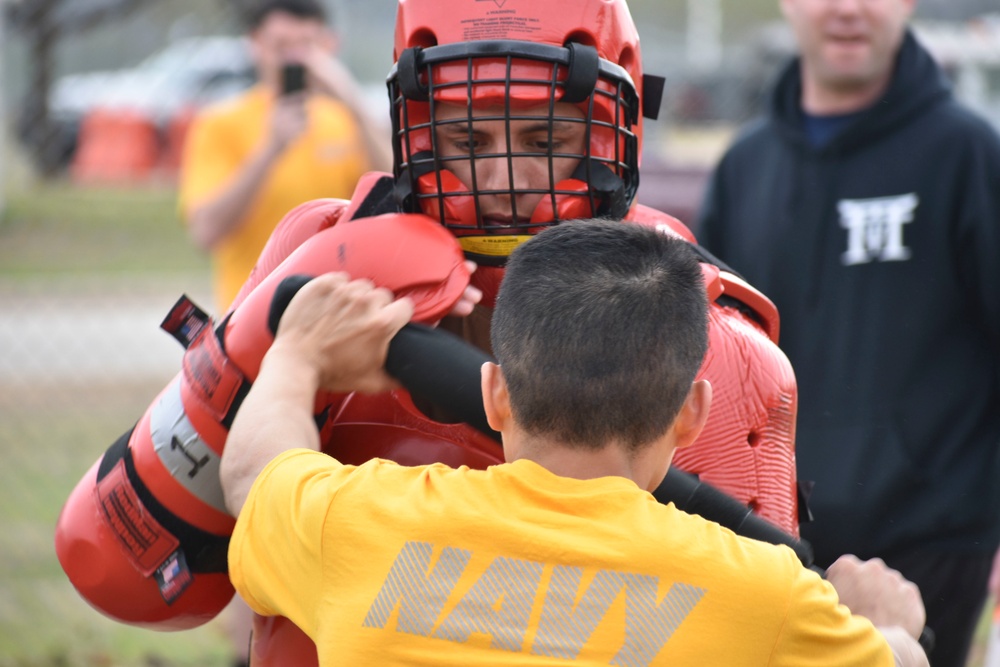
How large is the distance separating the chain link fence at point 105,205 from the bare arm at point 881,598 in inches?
135

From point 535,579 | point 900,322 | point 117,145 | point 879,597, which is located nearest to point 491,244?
point 535,579

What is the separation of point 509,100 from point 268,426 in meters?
0.62

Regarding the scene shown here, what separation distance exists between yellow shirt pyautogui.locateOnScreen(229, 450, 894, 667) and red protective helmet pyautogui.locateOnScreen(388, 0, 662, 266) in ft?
1.80

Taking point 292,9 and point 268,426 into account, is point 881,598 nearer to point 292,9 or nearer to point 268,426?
point 268,426

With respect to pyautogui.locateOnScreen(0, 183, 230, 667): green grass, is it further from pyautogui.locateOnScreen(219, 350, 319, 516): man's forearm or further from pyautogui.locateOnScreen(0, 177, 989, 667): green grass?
pyautogui.locateOnScreen(219, 350, 319, 516): man's forearm

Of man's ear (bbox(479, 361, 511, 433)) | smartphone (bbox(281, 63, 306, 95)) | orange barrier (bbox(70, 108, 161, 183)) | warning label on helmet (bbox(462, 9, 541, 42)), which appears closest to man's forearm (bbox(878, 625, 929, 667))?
man's ear (bbox(479, 361, 511, 433))

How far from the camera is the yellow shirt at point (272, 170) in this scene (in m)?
4.86

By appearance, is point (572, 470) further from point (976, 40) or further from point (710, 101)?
point (710, 101)

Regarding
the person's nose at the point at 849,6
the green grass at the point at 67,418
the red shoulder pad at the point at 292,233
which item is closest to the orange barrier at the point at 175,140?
the green grass at the point at 67,418

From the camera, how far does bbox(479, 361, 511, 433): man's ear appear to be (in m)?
1.68

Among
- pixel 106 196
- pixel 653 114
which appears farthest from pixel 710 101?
pixel 653 114

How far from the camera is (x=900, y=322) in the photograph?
333 centimetres

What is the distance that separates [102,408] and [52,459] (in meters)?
1.09

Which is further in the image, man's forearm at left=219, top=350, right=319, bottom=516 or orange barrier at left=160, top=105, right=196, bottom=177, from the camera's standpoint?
orange barrier at left=160, top=105, right=196, bottom=177
